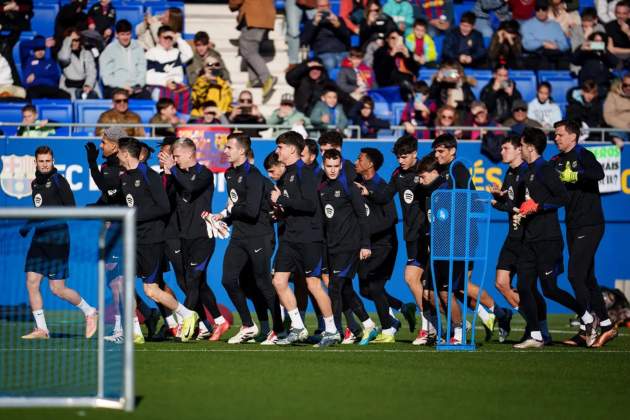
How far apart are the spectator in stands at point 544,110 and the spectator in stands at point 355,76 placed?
9.20 ft

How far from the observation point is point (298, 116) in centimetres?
2008

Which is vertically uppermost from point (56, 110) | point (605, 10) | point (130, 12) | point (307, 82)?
point (605, 10)

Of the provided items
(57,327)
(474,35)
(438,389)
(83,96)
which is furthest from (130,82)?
(438,389)

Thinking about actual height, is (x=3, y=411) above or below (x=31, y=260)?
below

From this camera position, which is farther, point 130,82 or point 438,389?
point 130,82

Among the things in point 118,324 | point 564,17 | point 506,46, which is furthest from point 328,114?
point 118,324

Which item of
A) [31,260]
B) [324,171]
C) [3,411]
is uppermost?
[324,171]

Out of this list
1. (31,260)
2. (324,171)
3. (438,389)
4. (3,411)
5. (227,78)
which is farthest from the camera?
(227,78)

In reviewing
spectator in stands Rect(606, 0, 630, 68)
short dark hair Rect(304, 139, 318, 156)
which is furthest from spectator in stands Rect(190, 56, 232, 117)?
spectator in stands Rect(606, 0, 630, 68)

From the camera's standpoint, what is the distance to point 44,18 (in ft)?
75.9

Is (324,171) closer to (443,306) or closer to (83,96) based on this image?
(443,306)

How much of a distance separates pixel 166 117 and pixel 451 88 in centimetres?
488

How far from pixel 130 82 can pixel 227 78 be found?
173 cm

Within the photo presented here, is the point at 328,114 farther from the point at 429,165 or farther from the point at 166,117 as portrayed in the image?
the point at 429,165
